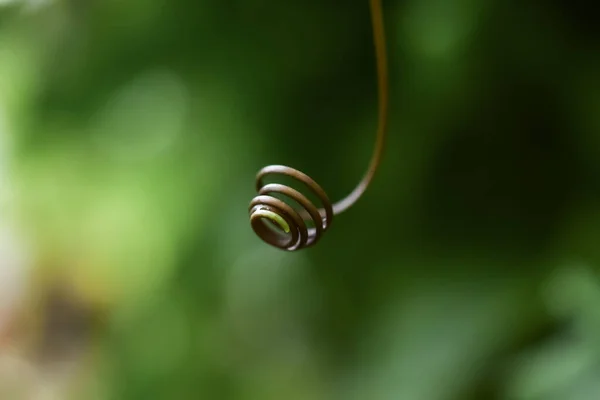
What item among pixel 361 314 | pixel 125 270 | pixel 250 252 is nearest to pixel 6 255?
pixel 125 270

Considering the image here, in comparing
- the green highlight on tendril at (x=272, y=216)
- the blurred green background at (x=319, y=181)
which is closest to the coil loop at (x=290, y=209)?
the green highlight on tendril at (x=272, y=216)

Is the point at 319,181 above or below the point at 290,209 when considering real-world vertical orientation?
above

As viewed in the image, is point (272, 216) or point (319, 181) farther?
point (319, 181)

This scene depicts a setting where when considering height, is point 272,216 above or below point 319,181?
below

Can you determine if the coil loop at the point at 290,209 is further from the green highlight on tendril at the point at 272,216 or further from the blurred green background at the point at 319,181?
the blurred green background at the point at 319,181

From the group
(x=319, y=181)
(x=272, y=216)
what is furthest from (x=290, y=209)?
(x=319, y=181)

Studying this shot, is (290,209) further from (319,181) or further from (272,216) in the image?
(319,181)

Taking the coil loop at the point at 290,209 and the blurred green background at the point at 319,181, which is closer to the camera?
the coil loop at the point at 290,209

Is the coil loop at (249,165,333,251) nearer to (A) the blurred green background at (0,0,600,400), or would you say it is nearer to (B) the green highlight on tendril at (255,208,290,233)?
(B) the green highlight on tendril at (255,208,290,233)
